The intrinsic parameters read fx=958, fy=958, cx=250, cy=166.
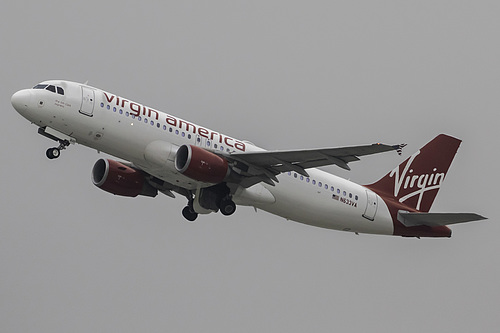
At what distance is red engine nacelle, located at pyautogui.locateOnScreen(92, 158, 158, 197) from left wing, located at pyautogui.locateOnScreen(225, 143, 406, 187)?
5911 mm

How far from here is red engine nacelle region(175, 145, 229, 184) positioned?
138 feet

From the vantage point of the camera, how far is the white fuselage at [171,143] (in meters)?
41.4

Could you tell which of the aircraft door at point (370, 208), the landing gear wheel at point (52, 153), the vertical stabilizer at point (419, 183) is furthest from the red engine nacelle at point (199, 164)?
the vertical stabilizer at point (419, 183)

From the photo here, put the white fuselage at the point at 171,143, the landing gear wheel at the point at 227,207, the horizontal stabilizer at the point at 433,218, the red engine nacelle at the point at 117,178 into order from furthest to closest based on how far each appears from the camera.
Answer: the red engine nacelle at the point at 117,178, the horizontal stabilizer at the point at 433,218, the landing gear wheel at the point at 227,207, the white fuselage at the point at 171,143

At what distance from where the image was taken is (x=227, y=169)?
4325 cm

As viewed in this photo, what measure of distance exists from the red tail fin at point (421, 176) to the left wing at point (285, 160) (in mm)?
8146

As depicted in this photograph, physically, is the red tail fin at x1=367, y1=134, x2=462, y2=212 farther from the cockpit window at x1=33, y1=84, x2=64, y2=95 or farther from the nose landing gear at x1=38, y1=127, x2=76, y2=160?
the cockpit window at x1=33, y1=84, x2=64, y2=95

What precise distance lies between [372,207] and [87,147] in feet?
48.9

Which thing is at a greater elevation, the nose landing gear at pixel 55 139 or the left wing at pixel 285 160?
the left wing at pixel 285 160

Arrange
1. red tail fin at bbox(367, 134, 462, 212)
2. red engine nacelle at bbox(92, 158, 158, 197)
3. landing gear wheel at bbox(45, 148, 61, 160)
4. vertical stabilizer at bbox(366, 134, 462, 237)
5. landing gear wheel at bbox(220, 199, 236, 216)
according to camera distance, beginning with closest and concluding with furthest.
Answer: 1. landing gear wheel at bbox(45, 148, 61, 160)
2. landing gear wheel at bbox(220, 199, 236, 216)
3. red engine nacelle at bbox(92, 158, 158, 197)
4. vertical stabilizer at bbox(366, 134, 462, 237)
5. red tail fin at bbox(367, 134, 462, 212)

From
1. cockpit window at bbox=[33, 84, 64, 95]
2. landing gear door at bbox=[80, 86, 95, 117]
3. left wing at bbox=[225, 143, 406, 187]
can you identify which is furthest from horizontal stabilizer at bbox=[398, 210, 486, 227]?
cockpit window at bbox=[33, 84, 64, 95]

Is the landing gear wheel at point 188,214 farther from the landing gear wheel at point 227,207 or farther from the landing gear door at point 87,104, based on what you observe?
the landing gear door at point 87,104

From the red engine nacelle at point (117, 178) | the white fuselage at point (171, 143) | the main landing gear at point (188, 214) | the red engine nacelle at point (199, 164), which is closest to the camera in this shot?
the white fuselage at point (171, 143)

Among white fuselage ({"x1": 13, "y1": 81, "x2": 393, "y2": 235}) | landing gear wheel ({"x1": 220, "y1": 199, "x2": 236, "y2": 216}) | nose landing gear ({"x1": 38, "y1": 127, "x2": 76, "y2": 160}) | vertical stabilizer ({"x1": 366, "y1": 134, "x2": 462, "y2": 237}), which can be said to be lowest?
landing gear wheel ({"x1": 220, "y1": 199, "x2": 236, "y2": 216})
